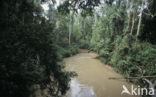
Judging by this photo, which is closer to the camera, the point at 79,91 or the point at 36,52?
the point at 36,52

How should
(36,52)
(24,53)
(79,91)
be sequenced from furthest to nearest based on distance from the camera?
(79,91) → (36,52) → (24,53)

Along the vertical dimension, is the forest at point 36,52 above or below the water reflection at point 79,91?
above

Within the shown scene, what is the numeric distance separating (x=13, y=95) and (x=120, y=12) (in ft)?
36.8

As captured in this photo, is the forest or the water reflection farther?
the water reflection

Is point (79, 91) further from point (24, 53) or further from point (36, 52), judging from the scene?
point (24, 53)

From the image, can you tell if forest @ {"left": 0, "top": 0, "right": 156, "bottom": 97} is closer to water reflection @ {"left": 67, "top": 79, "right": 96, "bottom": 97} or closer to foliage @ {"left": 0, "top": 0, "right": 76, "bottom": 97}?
foliage @ {"left": 0, "top": 0, "right": 76, "bottom": 97}

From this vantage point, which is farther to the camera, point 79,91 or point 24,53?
point 79,91

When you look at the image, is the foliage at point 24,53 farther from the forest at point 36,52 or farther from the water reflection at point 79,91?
the water reflection at point 79,91

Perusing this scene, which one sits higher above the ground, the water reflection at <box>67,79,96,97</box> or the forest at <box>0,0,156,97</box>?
A: the forest at <box>0,0,156,97</box>

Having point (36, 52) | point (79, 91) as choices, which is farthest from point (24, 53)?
point (79, 91)

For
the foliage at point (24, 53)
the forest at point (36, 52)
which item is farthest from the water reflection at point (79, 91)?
the foliage at point (24, 53)

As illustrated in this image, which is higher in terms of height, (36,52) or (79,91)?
Answer: (36,52)

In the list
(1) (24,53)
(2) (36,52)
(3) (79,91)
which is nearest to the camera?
(1) (24,53)

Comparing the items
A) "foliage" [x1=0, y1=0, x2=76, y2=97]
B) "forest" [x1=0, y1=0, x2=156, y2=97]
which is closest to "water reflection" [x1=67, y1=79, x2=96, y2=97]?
"forest" [x1=0, y1=0, x2=156, y2=97]
